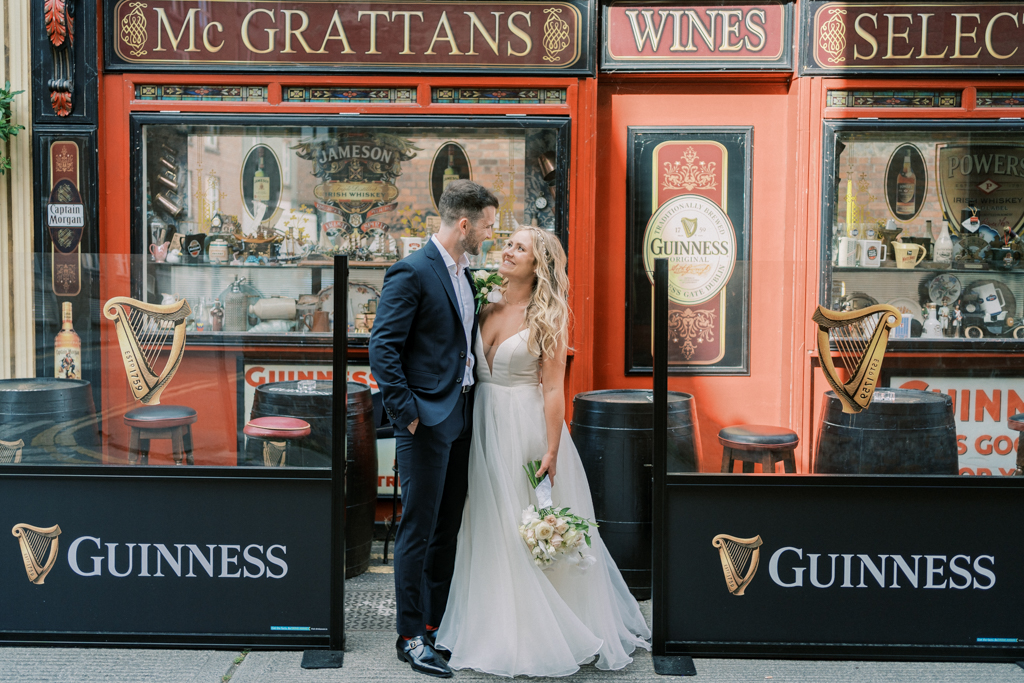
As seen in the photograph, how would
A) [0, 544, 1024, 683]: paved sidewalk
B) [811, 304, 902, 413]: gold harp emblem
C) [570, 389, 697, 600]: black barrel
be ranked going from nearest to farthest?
[0, 544, 1024, 683]: paved sidewalk < [811, 304, 902, 413]: gold harp emblem < [570, 389, 697, 600]: black barrel

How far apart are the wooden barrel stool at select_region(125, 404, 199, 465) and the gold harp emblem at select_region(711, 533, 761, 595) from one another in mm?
2263

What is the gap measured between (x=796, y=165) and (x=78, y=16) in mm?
4608

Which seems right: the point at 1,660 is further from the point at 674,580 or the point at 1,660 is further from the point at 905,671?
the point at 905,671

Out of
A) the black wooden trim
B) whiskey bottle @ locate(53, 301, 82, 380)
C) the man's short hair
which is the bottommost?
whiskey bottle @ locate(53, 301, 82, 380)

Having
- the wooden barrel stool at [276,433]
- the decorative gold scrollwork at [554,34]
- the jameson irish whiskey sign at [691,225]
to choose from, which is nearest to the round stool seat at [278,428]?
the wooden barrel stool at [276,433]

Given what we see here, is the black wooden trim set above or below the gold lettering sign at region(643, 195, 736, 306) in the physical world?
above

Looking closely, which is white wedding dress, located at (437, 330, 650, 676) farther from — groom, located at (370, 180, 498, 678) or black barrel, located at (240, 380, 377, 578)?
black barrel, located at (240, 380, 377, 578)

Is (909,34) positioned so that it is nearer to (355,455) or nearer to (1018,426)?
(1018,426)

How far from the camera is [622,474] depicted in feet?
13.1

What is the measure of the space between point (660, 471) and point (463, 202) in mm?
1395

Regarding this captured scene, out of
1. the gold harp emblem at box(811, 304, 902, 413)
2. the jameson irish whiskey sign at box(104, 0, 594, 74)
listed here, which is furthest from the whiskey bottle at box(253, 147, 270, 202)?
the gold harp emblem at box(811, 304, 902, 413)

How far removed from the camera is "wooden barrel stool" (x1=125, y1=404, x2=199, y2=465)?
3.37 meters

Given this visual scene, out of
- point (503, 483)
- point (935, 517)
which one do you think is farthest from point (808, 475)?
point (503, 483)

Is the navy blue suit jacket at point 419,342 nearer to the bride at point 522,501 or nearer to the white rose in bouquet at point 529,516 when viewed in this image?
the bride at point 522,501
